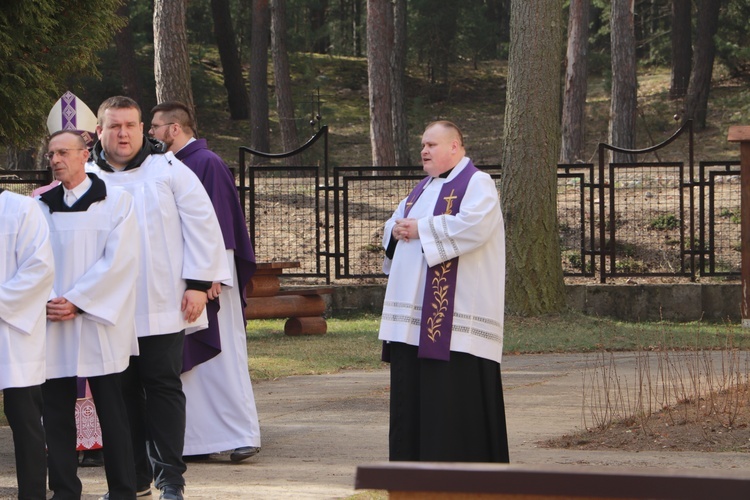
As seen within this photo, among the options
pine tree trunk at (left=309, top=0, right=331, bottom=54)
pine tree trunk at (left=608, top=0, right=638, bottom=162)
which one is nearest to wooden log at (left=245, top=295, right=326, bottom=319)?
pine tree trunk at (left=608, top=0, right=638, bottom=162)

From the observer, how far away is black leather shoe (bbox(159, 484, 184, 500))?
5746mm

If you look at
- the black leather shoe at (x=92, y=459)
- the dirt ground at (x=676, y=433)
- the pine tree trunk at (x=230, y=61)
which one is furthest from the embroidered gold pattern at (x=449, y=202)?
the pine tree trunk at (x=230, y=61)

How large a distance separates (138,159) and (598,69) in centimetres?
3634

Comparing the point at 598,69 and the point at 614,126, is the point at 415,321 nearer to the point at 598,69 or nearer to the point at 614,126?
the point at 614,126

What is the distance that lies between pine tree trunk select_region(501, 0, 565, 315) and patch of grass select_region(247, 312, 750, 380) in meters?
0.40

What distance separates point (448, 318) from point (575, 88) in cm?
2298

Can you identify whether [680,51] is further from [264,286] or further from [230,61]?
[264,286]

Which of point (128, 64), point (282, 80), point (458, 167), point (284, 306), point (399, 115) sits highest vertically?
point (128, 64)

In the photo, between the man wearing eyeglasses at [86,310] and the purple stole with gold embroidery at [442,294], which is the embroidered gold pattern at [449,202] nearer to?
the purple stole with gold embroidery at [442,294]

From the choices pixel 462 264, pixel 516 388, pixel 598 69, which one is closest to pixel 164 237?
pixel 462 264

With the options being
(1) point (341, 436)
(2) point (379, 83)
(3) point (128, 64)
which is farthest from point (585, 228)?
(3) point (128, 64)

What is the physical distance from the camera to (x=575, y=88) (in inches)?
1119

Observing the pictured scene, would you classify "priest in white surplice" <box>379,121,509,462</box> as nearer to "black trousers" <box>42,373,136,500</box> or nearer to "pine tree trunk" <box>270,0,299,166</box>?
"black trousers" <box>42,373,136,500</box>

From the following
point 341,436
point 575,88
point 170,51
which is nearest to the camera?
point 341,436
